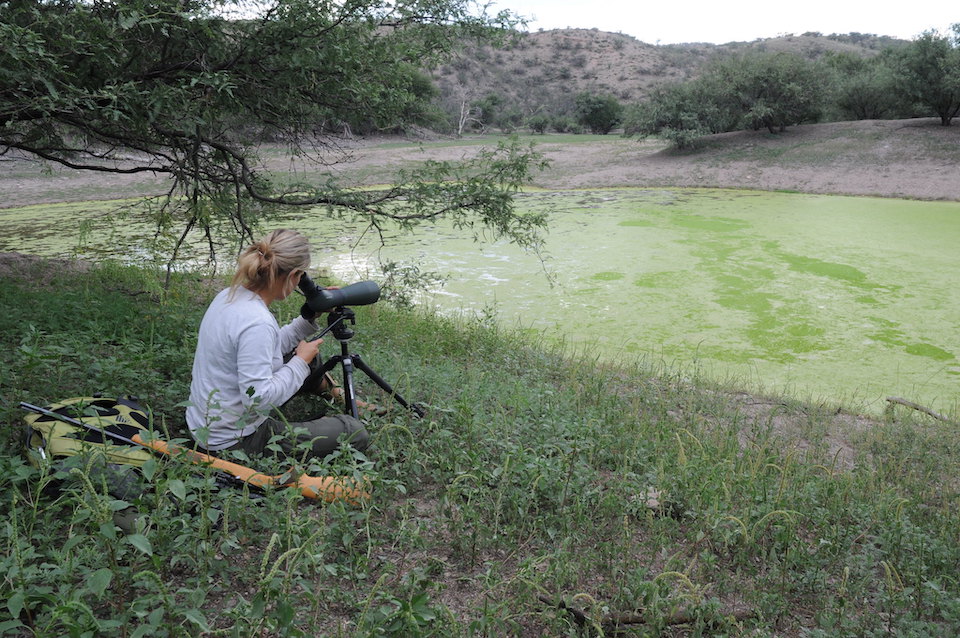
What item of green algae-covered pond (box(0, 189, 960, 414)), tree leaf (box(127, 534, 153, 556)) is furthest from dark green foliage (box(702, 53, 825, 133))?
tree leaf (box(127, 534, 153, 556))

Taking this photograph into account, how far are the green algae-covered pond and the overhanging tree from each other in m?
1.85

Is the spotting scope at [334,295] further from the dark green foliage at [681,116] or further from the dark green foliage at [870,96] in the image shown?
the dark green foliage at [870,96]

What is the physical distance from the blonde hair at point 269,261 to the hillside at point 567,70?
33572 mm

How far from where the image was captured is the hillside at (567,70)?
123 feet

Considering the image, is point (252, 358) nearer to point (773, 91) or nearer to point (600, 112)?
point (773, 91)

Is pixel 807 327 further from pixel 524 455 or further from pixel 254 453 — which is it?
pixel 254 453

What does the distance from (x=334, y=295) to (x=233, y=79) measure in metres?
1.67

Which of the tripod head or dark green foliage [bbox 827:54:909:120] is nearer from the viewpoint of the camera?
the tripod head

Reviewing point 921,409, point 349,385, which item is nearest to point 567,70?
point 921,409

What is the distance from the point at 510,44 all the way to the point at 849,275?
5.57 meters

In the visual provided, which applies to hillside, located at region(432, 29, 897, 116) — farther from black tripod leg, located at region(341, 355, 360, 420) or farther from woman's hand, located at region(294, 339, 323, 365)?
woman's hand, located at region(294, 339, 323, 365)

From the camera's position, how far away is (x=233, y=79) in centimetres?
353

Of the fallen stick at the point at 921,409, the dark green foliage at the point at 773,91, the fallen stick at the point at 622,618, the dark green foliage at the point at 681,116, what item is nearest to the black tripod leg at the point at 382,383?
the fallen stick at the point at 622,618

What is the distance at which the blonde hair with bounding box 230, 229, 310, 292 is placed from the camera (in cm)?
229
